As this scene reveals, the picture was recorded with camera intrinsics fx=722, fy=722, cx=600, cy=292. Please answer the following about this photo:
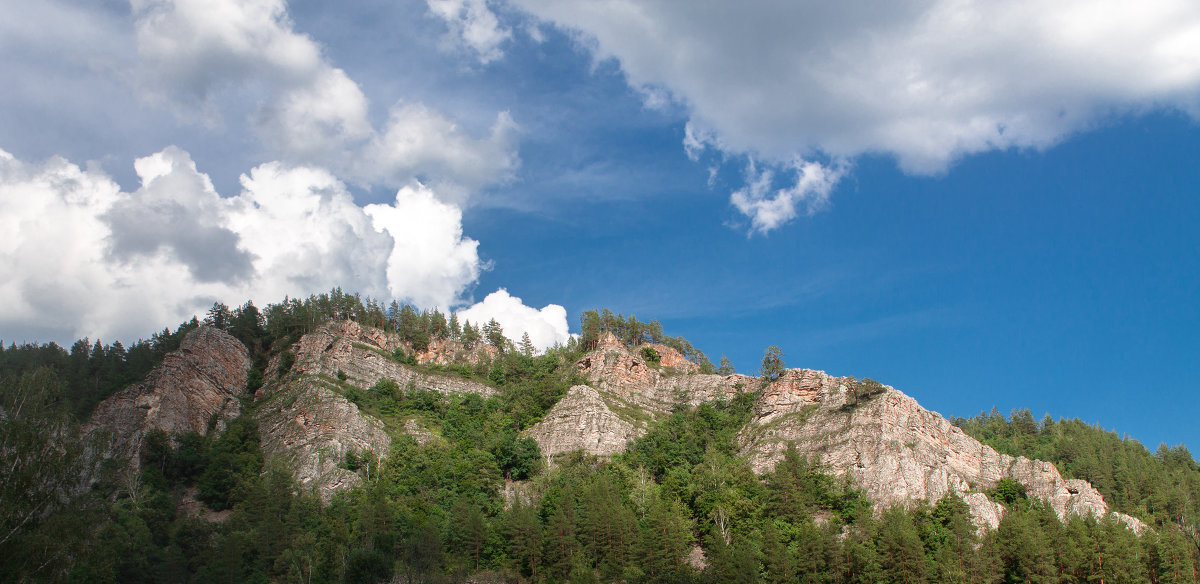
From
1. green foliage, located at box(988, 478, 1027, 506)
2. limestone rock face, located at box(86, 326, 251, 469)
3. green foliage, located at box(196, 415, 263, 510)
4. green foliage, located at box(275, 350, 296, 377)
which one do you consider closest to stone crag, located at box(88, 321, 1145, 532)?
limestone rock face, located at box(86, 326, 251, 469)

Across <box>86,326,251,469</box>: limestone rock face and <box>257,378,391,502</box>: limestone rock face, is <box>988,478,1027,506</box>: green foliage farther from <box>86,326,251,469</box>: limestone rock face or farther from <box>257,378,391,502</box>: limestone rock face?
<box>86,326,251,469</box>: limestone rock face

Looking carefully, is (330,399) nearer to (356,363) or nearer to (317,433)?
(317,433)

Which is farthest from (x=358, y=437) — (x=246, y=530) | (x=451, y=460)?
(x=246, y=530)

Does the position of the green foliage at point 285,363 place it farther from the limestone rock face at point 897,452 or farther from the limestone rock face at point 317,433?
the limestone rock face at point 897,452

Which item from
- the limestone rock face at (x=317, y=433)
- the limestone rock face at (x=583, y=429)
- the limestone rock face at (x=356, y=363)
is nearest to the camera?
the limestone rock face at (x=317, y=433)

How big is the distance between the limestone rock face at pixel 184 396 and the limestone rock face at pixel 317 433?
25.2ft

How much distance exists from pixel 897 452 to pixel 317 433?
86.7 m

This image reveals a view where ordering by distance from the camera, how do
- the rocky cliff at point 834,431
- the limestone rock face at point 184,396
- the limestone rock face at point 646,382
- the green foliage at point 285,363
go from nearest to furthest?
1. the rocky cliff at point 834,431
2. the limestone rock face at point 184,396
3. the green foliage at point 285,363
4. the limestone rock face at point 646,382

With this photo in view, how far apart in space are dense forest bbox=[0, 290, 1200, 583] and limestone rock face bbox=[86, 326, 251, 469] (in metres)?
2.96

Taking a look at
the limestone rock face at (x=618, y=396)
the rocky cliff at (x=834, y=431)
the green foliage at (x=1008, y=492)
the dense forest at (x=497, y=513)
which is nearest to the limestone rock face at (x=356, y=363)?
the dense forest at (x=497, y=513)

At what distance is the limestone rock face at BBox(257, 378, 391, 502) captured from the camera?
337 feet

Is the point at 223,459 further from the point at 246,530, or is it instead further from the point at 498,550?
the point at 498,550

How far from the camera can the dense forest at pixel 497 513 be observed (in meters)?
66.9

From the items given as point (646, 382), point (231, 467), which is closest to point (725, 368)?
point (646, 382)
